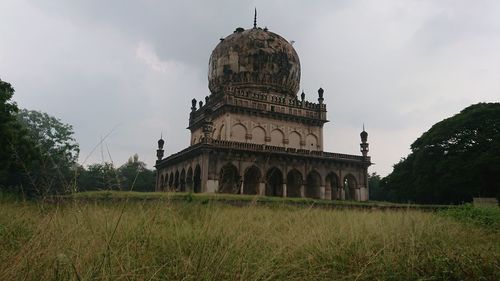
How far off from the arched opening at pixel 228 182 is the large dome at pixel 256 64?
8042 millimetres

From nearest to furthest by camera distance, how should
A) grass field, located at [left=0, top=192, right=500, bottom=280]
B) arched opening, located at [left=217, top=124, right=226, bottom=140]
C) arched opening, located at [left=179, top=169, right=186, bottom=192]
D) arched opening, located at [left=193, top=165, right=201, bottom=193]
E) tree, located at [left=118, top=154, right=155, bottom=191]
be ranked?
grass field, located at [left=0, top=192, right=500, bottom=280], arched opening, located at [left=193, top=165, right=201, bottom=193], arched opening, located at [left=179, top=169, right=186, bottom=192], arched opening, located at [left=217, top=124, right=226, bottom=140], tree, located at [left=118, top=154, right=155, bottom=191]

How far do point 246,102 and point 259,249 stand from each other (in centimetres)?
2319

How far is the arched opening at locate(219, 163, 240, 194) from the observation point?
631 centimetres

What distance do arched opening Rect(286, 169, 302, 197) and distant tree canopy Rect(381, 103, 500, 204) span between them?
9.09 m

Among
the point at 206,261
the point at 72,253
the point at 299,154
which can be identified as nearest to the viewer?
the point at 72,253

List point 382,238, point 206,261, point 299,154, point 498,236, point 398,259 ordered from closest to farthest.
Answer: point 206,261
point 398,259
point 382,238
point 498,236
point 299,154

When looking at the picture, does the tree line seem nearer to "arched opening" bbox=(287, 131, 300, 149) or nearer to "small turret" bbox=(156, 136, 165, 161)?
"small turret" bbox=(156, 136, 165, 161)

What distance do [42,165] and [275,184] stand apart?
21.6 metres

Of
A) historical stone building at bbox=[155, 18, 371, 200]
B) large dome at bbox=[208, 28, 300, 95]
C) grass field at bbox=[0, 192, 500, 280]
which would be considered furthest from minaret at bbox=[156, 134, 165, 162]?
grass field at bbox=[0, 192, 500, 280]

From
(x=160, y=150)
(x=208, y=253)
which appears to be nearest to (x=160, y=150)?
(x=160, y=150)

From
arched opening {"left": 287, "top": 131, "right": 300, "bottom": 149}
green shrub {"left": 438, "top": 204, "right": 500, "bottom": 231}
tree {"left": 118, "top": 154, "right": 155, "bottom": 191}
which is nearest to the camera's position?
green shrub {"left": 438, "top": 204, "right": 500, "bottom": 231}

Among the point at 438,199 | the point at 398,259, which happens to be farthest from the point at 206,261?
the point at 438,199

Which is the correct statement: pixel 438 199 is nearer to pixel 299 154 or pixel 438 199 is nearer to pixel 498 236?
pixel 299 154

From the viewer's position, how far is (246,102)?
27203 millimetres
